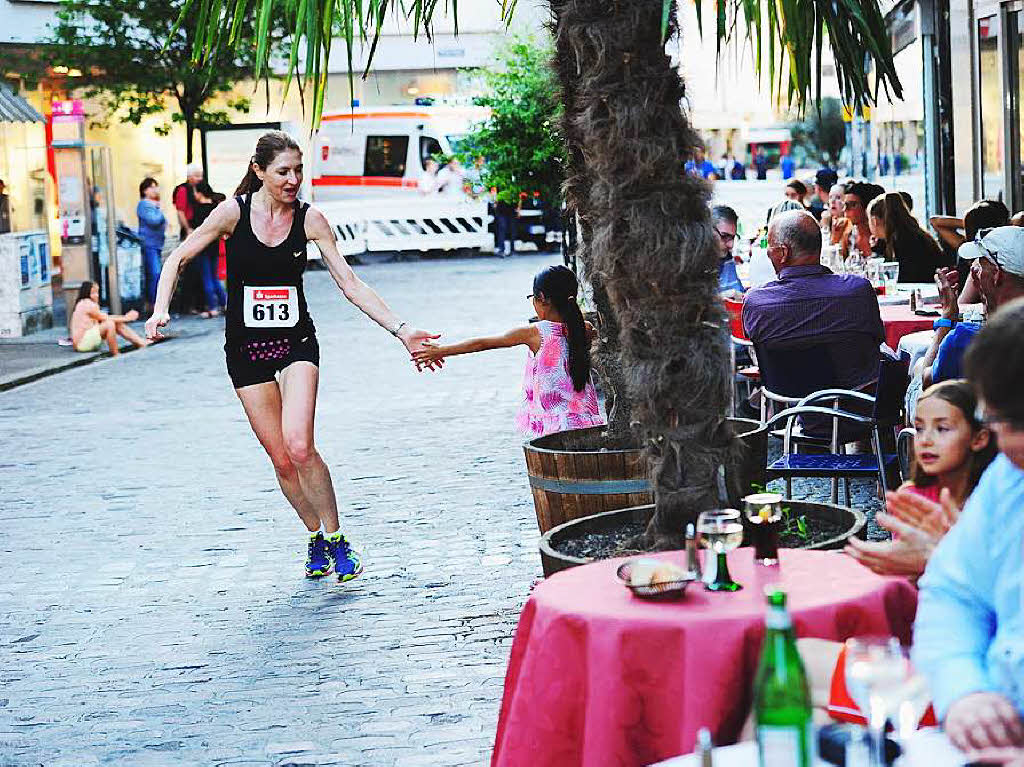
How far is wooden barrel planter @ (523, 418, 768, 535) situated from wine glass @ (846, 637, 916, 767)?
8.70ft

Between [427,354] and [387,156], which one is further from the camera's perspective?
[387,156]

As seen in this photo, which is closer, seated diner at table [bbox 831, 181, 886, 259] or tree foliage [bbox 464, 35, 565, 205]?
seated diner at table [bbox 831, 181, 886, 259]

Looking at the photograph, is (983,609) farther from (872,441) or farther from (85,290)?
(85,290)

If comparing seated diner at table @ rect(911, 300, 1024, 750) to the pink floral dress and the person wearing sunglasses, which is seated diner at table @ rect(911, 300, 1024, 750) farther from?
the person wearing sunglasses

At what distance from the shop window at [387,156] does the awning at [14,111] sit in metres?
14.1

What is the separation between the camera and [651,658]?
12.0 feet

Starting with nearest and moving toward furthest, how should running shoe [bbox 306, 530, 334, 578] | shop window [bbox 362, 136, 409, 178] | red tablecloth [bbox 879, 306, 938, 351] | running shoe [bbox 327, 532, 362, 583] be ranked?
running shoe [bbox 327, 532, 362, 583], running shoe [bbox 306, 530, 334, 578], red tablecloth [bbox 879, 306, 938, 351], shop window [bbox 362, 136, 409, 178]

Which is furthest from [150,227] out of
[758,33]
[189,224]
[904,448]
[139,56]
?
[758,33]

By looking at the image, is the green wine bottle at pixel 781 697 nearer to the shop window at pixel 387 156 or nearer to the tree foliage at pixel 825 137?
the shop window at pixel 387 156

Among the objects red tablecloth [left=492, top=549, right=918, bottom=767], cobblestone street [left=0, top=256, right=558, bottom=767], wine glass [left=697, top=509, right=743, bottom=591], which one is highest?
wine glass [left=697, top=509, right=743, bottom=591]

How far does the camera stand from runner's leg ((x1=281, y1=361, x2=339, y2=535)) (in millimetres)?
7109

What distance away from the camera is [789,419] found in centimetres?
721

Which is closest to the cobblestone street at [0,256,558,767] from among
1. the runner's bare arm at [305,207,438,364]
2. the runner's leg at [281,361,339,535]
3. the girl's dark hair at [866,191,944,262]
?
the runner's leg at [281,361,339,535]

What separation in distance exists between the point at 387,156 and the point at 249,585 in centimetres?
2847
